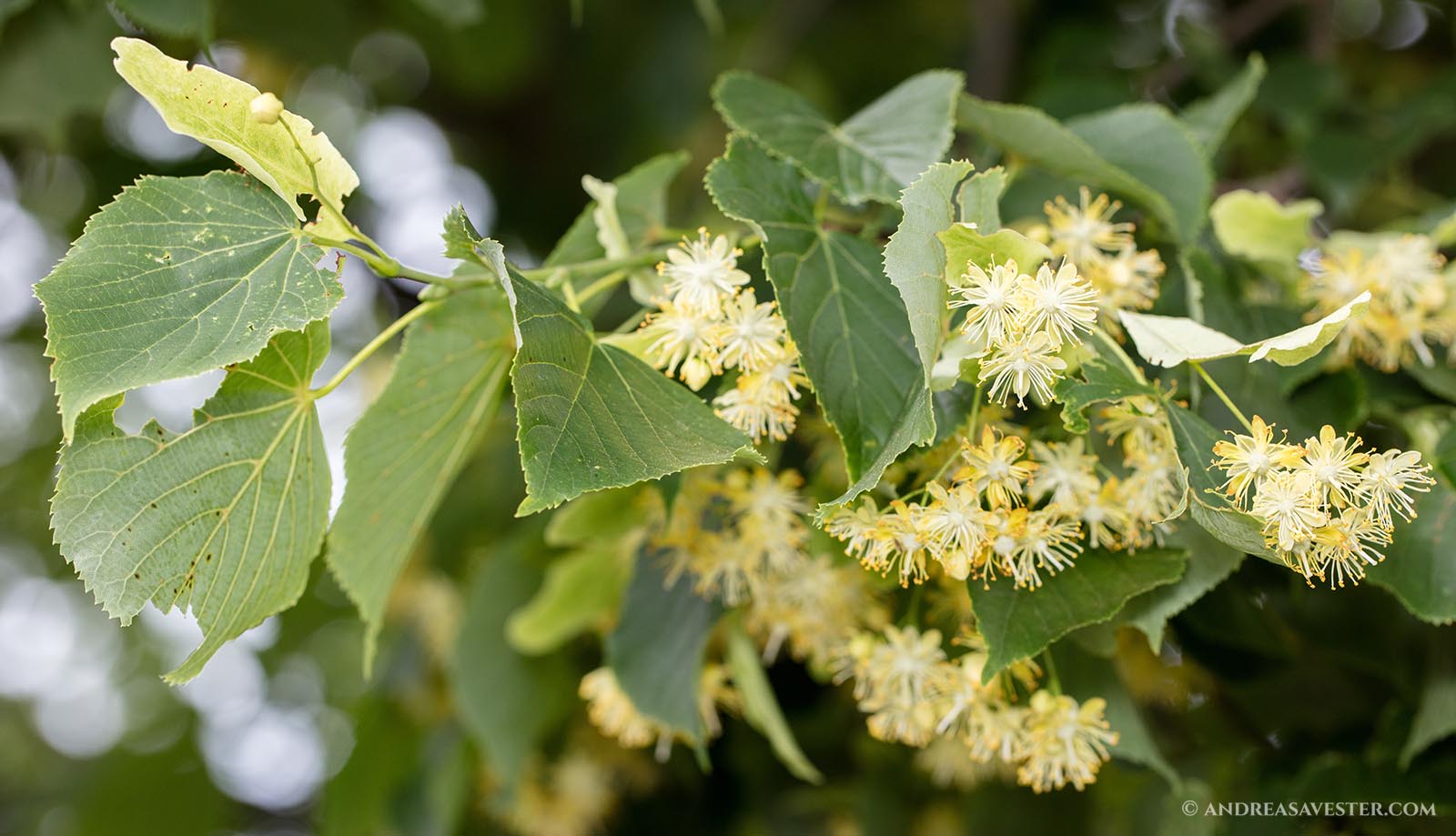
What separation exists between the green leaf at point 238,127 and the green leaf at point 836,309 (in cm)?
29

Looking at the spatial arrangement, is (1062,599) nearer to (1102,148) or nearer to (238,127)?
(1102,148)

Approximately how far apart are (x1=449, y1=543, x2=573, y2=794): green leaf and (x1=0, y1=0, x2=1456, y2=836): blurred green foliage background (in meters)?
0.06

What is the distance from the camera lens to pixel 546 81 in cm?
253

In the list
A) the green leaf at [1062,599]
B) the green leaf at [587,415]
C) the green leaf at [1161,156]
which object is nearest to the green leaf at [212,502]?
the green leaf at [587,415]

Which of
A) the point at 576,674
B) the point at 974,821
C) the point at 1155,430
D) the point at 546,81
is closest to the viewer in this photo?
the point at 1155,430

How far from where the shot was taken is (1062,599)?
2.65ft

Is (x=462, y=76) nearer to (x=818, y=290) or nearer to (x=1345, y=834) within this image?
(x=818, y=290)

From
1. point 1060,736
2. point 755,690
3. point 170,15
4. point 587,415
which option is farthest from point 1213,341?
point 170,15

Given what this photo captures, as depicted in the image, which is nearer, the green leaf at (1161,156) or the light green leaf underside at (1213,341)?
the light green leaf underside at (1213,341)

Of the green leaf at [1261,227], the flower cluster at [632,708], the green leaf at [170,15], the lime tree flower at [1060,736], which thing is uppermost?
the green leaf at [170,15]

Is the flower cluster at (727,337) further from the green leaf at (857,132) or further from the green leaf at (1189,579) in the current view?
the green leaf at (1189,579)

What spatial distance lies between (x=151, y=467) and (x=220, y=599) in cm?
11

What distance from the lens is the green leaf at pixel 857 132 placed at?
0.90m

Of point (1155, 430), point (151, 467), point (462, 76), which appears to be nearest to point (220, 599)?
point (151, 467)
